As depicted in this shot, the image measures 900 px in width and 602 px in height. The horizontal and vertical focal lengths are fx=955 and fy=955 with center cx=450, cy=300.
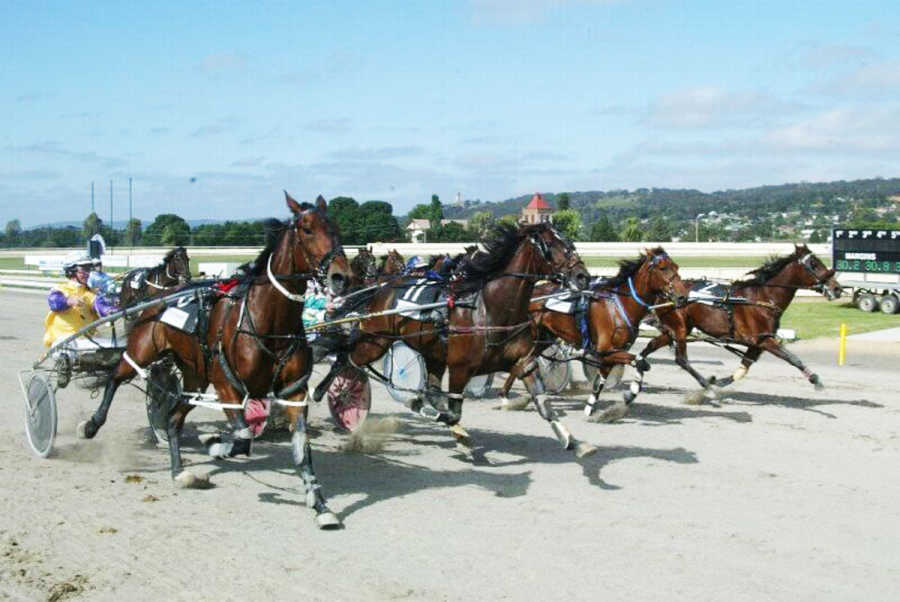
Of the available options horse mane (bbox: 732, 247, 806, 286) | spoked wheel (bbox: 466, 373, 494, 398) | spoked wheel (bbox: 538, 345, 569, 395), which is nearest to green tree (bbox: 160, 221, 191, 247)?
spoked wheel (bbox: 538, 345, 569, 395)

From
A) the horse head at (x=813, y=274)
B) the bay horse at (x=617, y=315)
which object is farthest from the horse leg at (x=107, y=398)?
the horse head at (x=813, y=274)

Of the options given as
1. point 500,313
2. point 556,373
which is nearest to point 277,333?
point 500,313

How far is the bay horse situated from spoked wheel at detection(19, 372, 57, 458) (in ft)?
16.1

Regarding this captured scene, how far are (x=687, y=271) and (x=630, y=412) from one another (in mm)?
27459

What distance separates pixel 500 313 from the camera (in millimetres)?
8820

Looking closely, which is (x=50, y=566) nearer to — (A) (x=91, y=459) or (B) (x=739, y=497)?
(A) (x=91, y=459)

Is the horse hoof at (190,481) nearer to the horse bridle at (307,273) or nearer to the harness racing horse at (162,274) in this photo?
the horse bridle at (307,273)

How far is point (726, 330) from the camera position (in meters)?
13.0

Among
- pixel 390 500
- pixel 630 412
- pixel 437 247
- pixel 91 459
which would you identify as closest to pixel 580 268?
pixel 390 500

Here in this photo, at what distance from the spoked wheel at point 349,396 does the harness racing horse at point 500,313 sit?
1169 mm

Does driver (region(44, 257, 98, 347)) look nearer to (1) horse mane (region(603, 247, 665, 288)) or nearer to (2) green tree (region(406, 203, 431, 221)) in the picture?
(1) horse mane (region(603, 247, 665, 288))

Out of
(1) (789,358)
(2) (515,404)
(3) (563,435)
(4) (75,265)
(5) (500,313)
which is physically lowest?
(2) (515,404)

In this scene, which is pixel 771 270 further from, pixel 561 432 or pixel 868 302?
pixel 868 302

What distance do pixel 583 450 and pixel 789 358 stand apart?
15.3ft
